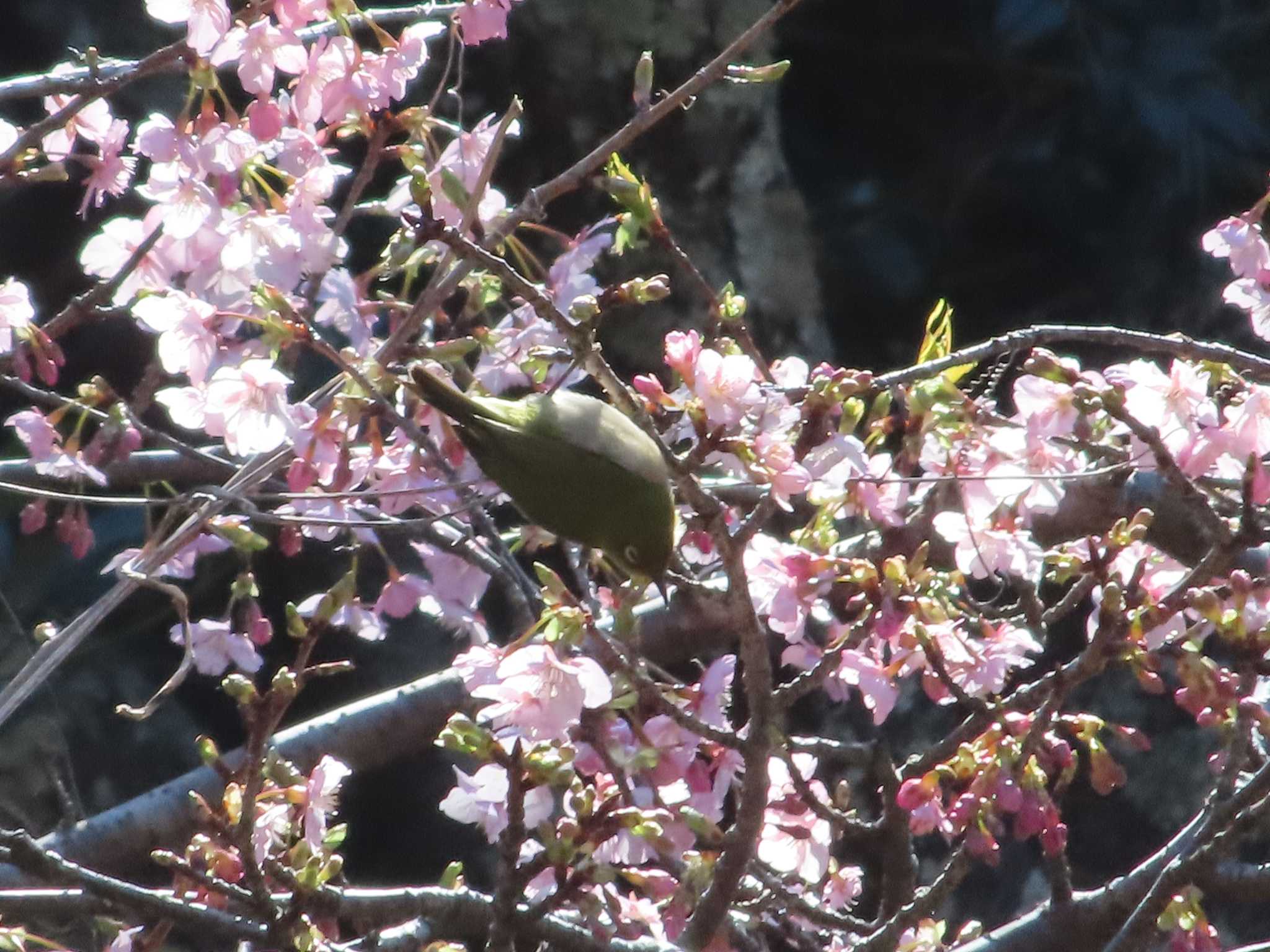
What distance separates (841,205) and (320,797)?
3.21 metres

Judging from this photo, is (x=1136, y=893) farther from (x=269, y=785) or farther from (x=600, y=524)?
(x=269, y=785)

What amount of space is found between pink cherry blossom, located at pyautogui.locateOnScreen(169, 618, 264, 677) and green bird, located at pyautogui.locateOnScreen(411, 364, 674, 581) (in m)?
0.61

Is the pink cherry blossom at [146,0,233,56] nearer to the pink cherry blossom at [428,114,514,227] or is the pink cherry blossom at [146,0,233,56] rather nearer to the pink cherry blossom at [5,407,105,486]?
the pink cherry blossom at [428,114,514,227]

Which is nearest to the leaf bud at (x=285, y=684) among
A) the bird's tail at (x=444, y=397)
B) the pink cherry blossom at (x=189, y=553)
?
the bird's tail at (x=444, y=397)

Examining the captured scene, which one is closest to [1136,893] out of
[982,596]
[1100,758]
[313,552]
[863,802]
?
[1100,758]

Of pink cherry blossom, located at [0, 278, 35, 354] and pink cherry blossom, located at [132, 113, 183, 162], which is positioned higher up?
pink cherry blossom, located at [132, 113, 183, 162]

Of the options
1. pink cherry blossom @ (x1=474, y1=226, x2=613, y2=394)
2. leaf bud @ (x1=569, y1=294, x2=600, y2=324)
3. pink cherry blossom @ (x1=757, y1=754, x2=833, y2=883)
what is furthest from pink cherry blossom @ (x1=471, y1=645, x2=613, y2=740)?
pink cherry blossom @ (x1=474, y1=226, x2=613, y2=394)

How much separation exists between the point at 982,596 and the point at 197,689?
6.35ft

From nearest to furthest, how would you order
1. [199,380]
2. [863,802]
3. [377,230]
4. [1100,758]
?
[1100,758]
[199,380]
[863,802]
[377,230]

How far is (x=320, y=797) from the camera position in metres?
1.43

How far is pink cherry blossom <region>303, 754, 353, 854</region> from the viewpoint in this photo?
142cm

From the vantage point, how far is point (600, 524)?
1502mm

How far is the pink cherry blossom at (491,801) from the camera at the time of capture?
1340 mm

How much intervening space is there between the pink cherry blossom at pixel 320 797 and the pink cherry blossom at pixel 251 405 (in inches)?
14.2
